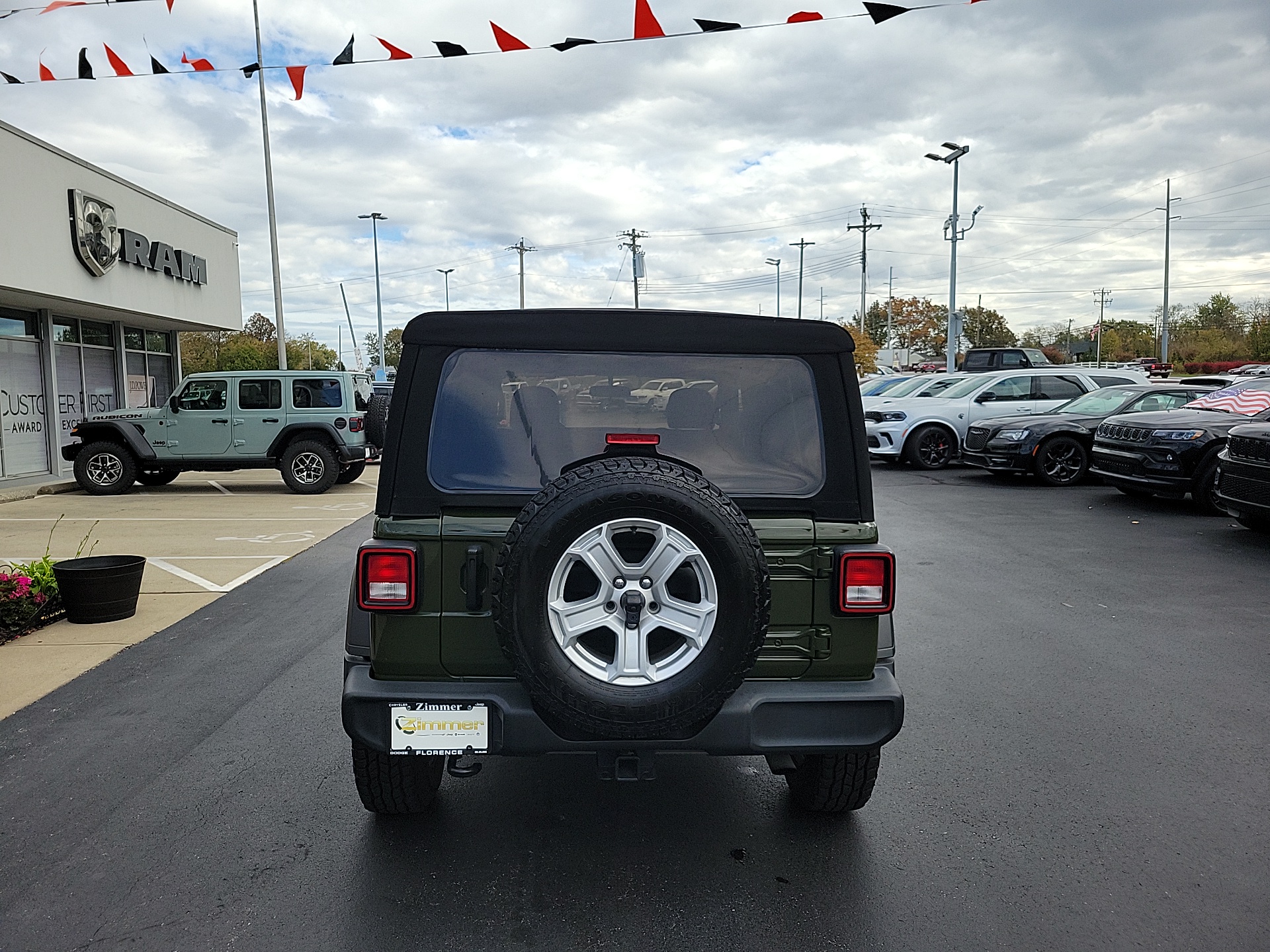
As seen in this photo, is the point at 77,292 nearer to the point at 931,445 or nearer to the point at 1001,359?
the point at 931,445

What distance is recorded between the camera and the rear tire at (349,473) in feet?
50.5

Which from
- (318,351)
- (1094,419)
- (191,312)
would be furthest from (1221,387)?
(318,351)

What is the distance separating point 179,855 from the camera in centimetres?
332

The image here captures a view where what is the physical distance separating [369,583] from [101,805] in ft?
5.72

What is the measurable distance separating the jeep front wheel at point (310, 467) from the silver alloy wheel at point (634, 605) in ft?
42.3

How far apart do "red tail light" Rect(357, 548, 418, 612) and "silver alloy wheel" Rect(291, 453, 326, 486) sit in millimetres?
12583

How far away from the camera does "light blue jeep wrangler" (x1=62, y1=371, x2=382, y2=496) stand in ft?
48.3

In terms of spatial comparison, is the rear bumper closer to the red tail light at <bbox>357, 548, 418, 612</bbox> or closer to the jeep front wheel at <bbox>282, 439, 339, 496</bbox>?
the red tail light at <bbox>357, 548, 418, 612</bbox>

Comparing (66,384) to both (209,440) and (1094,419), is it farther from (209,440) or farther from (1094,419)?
(1094,419)

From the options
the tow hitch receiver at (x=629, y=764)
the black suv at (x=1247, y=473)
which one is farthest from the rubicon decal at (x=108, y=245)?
the black suv at (x=1247, y=473)

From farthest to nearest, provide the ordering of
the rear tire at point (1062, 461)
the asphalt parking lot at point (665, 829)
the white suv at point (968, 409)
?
1. the white suv at point (968, 409)
2. the rear tire at point (1062, 461)
3. the asphalt parking lot at point (665, 829)

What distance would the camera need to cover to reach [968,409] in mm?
17391

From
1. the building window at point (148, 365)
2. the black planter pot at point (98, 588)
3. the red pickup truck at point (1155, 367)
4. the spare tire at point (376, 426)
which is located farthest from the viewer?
the red pickup truck at point (1155, 367)

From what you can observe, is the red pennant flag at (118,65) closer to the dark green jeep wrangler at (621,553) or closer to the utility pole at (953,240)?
the dark green jeep wrangler at (621,553)
